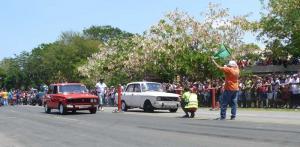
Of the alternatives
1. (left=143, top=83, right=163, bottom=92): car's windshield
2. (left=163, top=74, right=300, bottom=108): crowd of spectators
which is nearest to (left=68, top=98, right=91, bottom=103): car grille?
(left=143, top=83, right=163, bottom=92): car's windshield

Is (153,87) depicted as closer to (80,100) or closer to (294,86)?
(80,100)

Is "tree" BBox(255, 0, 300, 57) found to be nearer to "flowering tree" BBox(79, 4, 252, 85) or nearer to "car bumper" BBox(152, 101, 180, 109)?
"flowering tree" BBox(79, 4, 252, 85)

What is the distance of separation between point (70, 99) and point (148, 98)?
3657 millimetres

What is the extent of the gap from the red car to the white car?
2.10 meters

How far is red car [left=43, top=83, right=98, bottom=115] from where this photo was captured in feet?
85.9

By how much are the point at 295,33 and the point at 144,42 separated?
541 inches

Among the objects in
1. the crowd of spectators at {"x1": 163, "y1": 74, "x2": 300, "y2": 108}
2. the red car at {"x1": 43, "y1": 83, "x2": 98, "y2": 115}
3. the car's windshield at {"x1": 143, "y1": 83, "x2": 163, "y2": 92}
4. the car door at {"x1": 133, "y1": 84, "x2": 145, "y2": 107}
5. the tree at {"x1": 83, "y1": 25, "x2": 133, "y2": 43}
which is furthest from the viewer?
the tree at {"x1": 83, "y1": 25, "x2": 133, "y2": 43}

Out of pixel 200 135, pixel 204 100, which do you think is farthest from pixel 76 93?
pixel 200 135

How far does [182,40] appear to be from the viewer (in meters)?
46.5

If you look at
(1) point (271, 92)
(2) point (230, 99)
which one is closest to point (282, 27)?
(1) point (271, 92)

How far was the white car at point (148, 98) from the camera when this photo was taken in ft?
85.5

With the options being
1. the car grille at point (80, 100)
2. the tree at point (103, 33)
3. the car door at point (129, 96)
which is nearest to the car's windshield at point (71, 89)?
the car grille at point (80, 100)

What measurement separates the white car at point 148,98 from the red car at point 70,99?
6.90ft

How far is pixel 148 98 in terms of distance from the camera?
26.6m
